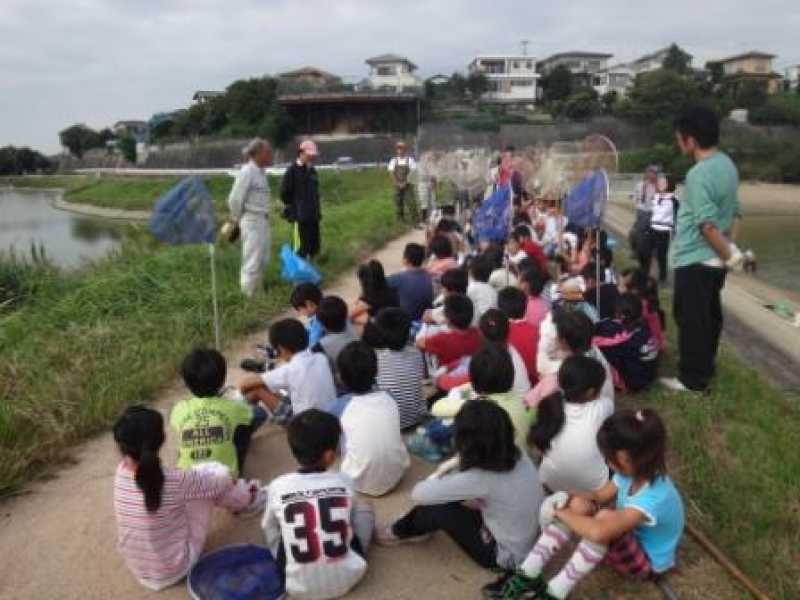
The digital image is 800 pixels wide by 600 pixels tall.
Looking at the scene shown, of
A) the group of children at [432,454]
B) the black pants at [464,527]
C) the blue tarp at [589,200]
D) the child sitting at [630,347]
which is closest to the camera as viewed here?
the group of children at [432,454]

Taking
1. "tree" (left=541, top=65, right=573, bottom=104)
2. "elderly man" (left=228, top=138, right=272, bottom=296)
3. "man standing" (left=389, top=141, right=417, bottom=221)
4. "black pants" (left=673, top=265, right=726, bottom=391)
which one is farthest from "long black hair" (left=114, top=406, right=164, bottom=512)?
"tree" (left=541, top=65, right=573, bottom=104)

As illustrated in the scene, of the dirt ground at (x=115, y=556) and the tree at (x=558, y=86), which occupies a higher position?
the tree at (x=558, y=86)

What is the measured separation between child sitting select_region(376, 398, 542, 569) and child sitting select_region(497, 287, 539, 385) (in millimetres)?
1781

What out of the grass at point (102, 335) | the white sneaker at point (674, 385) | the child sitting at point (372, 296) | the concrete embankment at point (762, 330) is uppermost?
the child sitting at point (372, 296)

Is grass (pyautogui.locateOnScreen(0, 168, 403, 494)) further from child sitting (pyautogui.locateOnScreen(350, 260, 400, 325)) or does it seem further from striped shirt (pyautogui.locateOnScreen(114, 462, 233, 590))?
child sitting (pyautogui.locateOnScreen(350, 260, 400, 325))

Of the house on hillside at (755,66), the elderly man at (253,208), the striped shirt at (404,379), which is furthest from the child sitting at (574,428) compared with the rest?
the house on hillside at (755,66)

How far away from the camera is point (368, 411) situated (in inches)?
136

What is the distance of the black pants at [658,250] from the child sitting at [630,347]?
4.31 meters

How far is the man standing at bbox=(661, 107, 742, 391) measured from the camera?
4.35 m

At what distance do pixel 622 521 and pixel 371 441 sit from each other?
1.32 m

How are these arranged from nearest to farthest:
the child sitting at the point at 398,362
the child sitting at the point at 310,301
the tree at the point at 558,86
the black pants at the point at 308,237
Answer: the child sitting at the point at 398,362
the child sitting at the point at 310,301
the black pants at the point at 308,237
the tree at the point at 558,86

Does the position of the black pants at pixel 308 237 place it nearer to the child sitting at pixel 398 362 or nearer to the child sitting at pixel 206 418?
the child sitting at pixel 398 362

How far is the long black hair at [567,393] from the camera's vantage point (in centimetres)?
325

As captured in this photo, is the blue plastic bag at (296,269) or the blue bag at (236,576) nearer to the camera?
the blue bag at (236,576)
